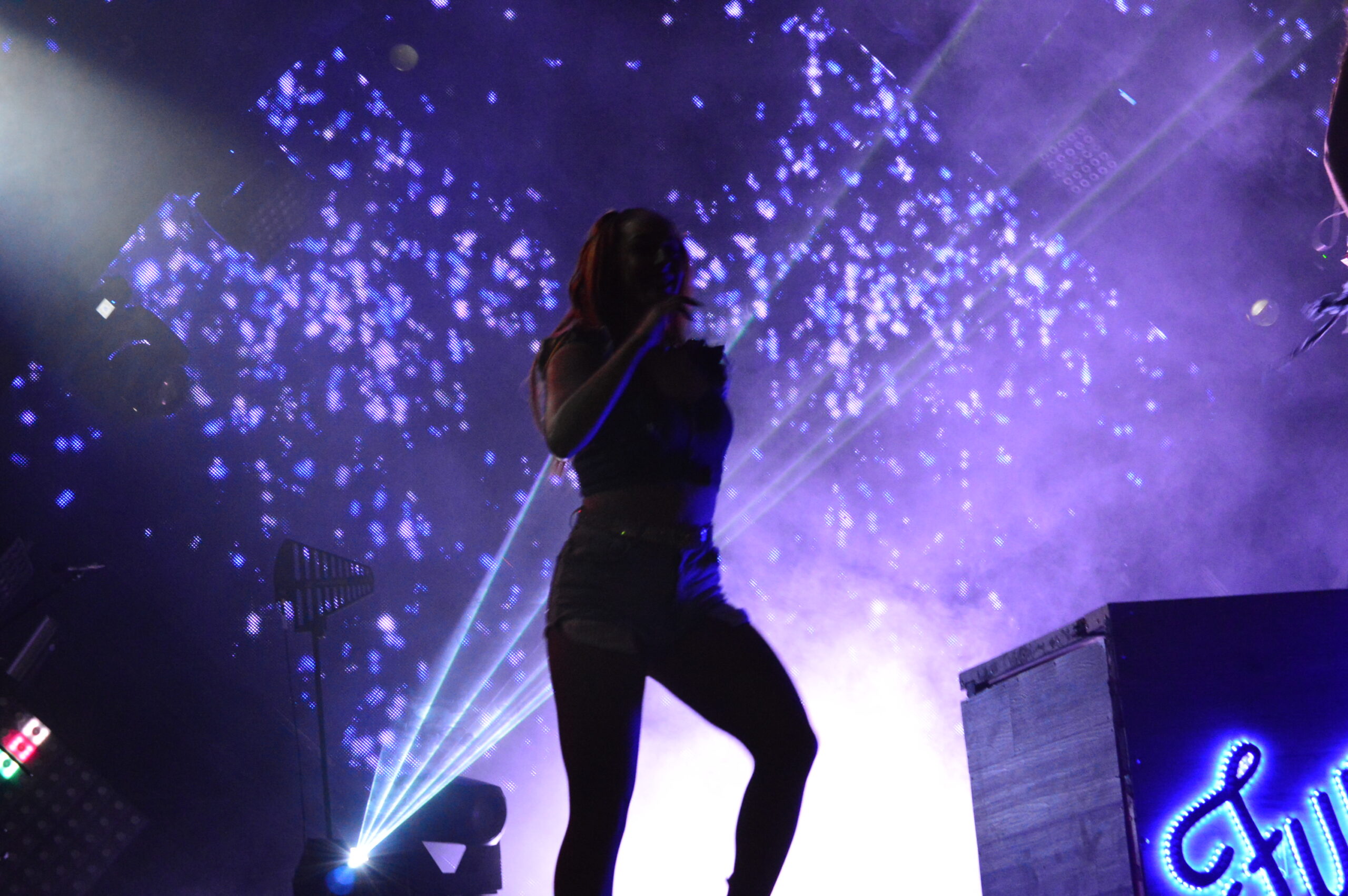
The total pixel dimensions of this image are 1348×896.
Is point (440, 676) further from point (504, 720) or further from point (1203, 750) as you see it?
point (1203, 750)

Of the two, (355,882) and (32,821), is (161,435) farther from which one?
(355,882)

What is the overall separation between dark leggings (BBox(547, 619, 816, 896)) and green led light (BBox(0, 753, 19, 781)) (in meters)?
3.66

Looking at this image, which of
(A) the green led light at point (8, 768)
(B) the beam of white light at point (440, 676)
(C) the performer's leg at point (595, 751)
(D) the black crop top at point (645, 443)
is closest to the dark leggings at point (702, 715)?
(C) the performer's leg at point (595, 751)

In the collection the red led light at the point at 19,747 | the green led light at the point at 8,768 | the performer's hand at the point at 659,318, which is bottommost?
the performer's hand at the point at 659,318

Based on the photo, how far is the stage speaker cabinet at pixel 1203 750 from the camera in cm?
133

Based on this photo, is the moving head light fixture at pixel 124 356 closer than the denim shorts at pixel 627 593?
No

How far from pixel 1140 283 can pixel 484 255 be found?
3.41m

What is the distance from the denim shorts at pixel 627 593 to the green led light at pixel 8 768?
3674mm

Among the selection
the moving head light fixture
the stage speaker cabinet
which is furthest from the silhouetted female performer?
the moving head light fixture

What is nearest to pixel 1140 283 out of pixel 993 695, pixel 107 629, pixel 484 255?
pixel 484 255

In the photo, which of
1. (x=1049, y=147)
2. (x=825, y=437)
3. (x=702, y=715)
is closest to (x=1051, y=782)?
(x=702, y=715)

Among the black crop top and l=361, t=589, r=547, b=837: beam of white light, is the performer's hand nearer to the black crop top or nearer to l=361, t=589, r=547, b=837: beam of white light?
the black crop top

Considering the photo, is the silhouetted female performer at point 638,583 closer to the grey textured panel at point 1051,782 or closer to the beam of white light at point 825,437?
the grey textured panel at point 1051,782

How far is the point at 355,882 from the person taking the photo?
230 centimetres
